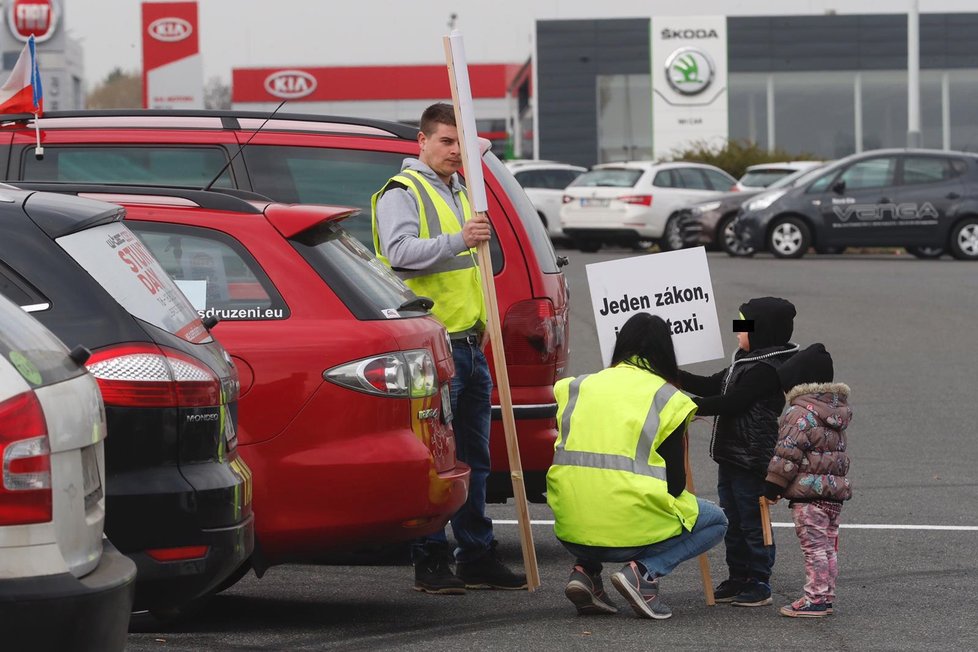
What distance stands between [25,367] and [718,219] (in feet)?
78.3

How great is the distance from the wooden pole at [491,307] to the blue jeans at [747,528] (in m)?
0.80

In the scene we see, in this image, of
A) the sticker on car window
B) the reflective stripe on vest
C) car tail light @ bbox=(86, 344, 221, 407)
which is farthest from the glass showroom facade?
the sticker on car window

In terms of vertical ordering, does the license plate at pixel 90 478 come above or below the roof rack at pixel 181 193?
below

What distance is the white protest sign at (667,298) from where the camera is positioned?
6867 millimetres

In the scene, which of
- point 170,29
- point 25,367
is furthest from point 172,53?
point 25,367

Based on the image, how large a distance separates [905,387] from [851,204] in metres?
11.7

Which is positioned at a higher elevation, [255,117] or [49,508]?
[255,117]

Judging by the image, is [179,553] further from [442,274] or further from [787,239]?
[787,239]

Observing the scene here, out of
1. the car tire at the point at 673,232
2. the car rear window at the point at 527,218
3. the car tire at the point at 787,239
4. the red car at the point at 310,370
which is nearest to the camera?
the red car at the point at 310,370

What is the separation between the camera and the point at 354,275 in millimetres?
5957

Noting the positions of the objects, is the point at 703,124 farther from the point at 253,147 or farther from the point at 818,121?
the point at 253,147

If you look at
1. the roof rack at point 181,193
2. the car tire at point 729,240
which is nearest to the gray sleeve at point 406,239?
the roof rack at point 181,193

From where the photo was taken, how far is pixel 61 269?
14.3 feet

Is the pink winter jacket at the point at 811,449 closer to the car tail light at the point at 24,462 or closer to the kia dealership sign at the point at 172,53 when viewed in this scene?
the car tail light at the point at 24,462
